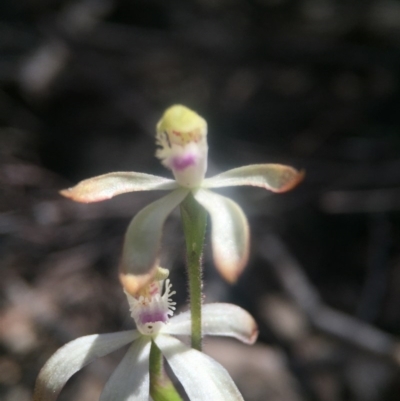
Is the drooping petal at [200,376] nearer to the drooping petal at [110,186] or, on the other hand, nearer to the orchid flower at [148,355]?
the orchid flower at [148,355]

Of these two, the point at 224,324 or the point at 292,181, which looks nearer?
Answer: the point at 292,181

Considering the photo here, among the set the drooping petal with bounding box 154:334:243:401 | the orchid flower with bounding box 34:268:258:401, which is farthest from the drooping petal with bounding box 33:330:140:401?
the drooping petal with bounding box 154:334:243:401

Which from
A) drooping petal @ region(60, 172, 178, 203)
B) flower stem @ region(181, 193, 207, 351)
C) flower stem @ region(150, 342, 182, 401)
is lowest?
flower stem @ region(150, 342, 182, 401)

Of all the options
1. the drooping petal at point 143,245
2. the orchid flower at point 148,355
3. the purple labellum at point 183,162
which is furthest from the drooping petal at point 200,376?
the purple labellum at point 183,162

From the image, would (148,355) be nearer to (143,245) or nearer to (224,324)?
(224,324)

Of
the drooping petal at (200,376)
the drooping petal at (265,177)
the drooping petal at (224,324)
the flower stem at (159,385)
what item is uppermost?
the drooping petal at (265,177)

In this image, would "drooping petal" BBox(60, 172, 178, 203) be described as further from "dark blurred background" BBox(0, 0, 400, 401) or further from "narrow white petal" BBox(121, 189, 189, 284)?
"dark blurred background" BBox(0, 0, 400, 401)

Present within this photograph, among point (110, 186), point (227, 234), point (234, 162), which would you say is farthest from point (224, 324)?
point (234, 162)
